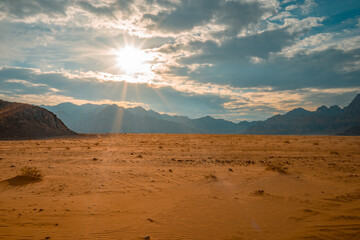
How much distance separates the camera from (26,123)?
119 feet

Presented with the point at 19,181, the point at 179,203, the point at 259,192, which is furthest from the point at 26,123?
the point at 259,192

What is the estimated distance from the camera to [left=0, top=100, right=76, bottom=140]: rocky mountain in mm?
33066

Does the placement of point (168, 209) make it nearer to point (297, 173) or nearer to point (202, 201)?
point (202, 201)

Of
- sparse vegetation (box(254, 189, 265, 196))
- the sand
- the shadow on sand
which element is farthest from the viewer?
the shadow on sand

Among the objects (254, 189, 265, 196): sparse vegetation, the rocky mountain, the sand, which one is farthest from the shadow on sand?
the rocky mountain

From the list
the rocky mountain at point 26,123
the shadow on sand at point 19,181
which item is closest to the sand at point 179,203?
the shadow on sand at point 19,181

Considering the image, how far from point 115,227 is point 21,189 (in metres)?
5.07

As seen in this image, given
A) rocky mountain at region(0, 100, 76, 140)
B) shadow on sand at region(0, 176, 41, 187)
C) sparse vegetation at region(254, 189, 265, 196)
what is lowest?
sparse vegetation at region(254, 189, 265, 196)

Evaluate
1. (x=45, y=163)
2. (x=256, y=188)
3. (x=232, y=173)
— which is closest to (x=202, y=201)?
(x=256, y=188)

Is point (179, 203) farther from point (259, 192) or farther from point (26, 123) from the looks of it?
point (26, 123)

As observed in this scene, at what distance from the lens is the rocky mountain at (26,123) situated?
3307cm

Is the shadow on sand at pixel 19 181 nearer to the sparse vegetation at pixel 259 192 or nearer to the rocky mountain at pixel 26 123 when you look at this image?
the sparse vegetation at pixel 259 192

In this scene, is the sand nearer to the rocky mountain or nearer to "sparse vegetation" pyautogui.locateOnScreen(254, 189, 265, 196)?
"sparse vegetation" pyautogui.locateOnScreen(254, 189, 265, 196)

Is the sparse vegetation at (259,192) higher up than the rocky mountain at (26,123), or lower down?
lower down
